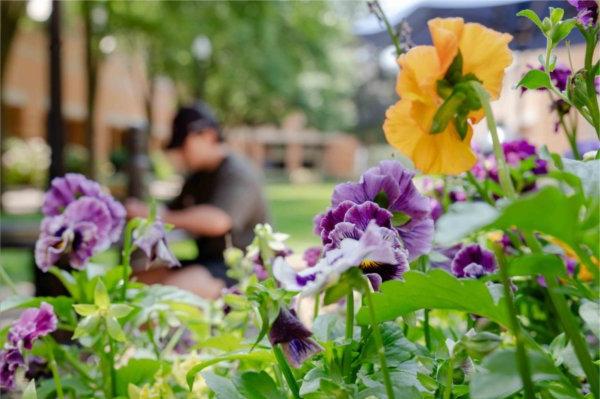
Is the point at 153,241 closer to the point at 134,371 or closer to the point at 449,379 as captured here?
the point at 134,371

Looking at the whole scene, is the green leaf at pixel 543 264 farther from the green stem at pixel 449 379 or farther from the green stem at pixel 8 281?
the green stem at pixel 8 281

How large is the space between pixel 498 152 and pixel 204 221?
93.1 inches

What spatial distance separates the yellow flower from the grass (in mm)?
547

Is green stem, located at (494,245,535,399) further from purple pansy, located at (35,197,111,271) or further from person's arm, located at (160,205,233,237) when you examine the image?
person's arm, located at (160,205,233,237)

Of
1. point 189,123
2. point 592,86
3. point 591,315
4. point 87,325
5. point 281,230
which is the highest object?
point 592,86

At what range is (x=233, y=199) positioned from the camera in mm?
2803

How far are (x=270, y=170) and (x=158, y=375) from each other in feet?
95.5

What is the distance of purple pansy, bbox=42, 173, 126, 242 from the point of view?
2.67ft

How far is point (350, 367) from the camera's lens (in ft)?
1.60

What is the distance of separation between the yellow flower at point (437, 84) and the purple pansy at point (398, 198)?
0.06 feet

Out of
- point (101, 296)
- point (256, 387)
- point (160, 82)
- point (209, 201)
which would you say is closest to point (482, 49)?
point (256, 387)

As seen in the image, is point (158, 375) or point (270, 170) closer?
point (158, 375)

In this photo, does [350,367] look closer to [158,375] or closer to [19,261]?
[158,375]

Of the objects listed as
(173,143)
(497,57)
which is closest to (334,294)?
(497,57)
